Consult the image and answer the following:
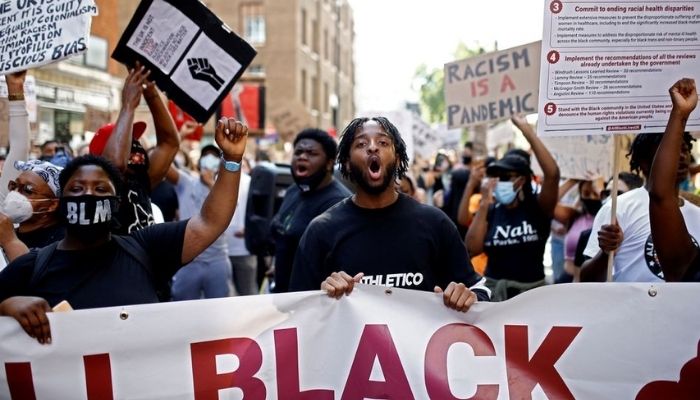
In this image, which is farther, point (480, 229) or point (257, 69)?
point (257, 69)

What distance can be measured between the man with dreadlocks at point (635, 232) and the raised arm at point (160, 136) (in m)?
2.29

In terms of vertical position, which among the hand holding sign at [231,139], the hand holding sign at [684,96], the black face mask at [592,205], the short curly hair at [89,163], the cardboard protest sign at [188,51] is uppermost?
the cardboard protest sign at [188,51]

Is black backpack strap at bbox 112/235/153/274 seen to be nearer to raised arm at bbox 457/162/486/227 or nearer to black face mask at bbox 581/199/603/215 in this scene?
raised arm at bbox 457/162/486/227

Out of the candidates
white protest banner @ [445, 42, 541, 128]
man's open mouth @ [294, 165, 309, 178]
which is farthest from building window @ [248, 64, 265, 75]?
man's open mouth @ [294, 165, 309, 178]

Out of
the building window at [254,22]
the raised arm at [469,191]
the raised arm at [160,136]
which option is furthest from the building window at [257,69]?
the raised arm at [160,136]

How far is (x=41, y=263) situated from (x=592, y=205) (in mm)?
5545

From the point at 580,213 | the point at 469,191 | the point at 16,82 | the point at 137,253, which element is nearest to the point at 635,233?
the point at 137,253

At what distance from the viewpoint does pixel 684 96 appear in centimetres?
355

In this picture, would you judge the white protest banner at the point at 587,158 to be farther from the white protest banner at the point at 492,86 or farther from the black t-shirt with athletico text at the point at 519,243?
the black t-shirt with athletico text at the point at 519,243

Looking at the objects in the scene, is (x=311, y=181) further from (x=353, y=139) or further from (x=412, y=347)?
(x=412, y=347)

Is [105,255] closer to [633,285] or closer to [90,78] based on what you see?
[633,285]

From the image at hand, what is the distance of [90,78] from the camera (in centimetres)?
2650

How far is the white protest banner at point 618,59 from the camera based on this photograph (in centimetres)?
370

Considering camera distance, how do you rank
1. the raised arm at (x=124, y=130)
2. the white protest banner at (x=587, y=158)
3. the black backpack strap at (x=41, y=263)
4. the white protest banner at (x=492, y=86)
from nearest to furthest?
1. the black backpack strap at (x=41, y=263)
2. the raised arm at (x=124, y=130)
3. the white protest banner at (x=492, y=86)
4. the white protest banner at (x=587, y=158)
